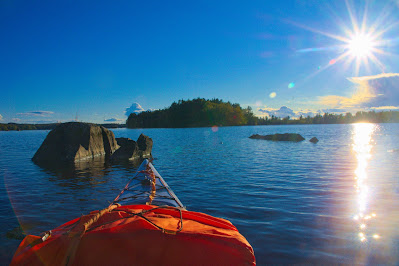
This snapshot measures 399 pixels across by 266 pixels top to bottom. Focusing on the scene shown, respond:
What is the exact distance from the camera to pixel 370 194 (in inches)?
323

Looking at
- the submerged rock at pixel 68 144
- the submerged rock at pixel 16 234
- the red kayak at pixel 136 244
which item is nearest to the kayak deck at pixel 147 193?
the submerged rock at pixel 16 234

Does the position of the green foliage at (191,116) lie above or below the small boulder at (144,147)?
above

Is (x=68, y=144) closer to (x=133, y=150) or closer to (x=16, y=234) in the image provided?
(x=133, y=150)

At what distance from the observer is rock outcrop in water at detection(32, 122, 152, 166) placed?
16.4 m

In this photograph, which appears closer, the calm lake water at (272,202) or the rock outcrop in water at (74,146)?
the calm lake water at (272,202)

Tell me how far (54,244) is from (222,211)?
4.64 metres

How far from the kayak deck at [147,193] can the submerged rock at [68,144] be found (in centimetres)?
1084

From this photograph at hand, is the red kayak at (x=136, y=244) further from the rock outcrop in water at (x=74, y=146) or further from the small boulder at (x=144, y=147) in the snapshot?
the small boulder at (x=144, y=147)

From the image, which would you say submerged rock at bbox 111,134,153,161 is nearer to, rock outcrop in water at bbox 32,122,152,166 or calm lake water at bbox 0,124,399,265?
rock outcrop in water at bbox 32,122,152,166

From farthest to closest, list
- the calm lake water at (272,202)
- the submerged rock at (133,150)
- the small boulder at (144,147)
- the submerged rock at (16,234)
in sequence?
1. the small boulder at (144,147)
2. the submerged rock at (133,150)
3. the submerged rock at (16,234)
4. the calm lake water at (272,202)

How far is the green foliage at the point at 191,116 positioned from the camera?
145875 millimetres

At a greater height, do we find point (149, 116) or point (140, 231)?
point (149, 116)

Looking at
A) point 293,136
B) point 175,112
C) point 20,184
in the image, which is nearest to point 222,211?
point 20,184

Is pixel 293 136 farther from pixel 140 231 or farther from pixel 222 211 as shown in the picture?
pixel 140 231
